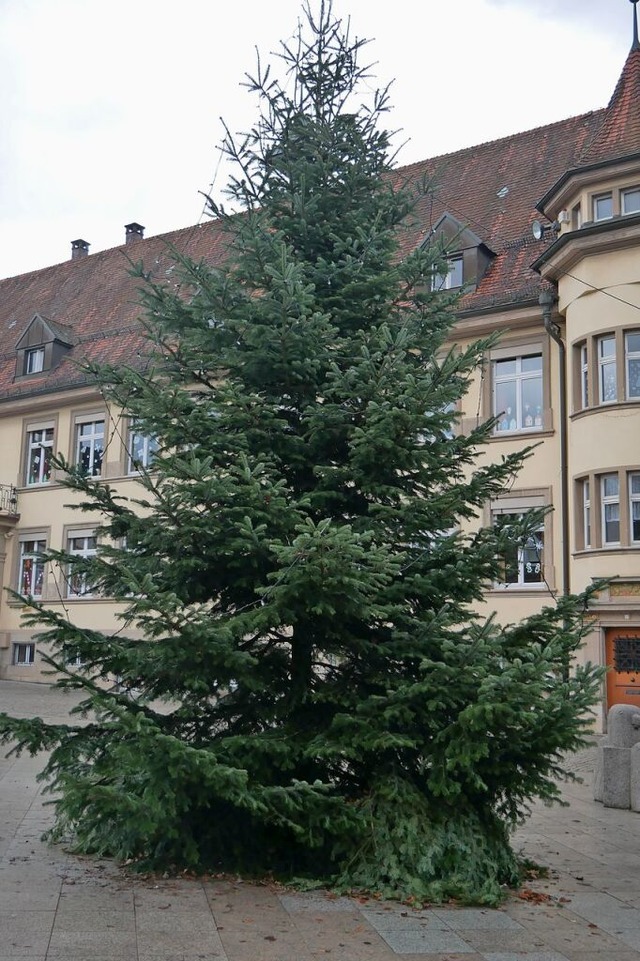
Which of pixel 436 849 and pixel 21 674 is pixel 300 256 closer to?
pixel 436 849

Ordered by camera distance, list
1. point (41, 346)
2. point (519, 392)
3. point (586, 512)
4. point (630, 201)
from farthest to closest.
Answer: point (41, 346) → point (519, 392) → point (586, 512) → point (630, 201)

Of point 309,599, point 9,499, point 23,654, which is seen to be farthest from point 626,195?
point 23,654

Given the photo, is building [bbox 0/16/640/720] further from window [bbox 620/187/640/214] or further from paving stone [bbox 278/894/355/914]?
paving stone [bbox 278/894/355/914]

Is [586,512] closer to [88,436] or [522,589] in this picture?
[522,589]

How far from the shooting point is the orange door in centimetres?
1855

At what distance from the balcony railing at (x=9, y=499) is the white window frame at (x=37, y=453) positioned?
1.77 ft

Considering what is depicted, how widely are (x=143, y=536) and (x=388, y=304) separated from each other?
9.76ft

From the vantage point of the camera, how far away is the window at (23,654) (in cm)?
2941

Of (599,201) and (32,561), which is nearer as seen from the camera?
(599,201)

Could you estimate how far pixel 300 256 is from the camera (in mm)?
8625

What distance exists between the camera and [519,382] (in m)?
21.6

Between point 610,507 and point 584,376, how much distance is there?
9.09 ft

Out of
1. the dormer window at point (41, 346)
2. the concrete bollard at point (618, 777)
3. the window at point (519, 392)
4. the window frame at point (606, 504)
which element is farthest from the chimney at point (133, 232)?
the concrete bollard at point (618, 777)

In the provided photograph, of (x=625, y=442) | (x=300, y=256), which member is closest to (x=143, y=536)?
(x=300, y=256)
